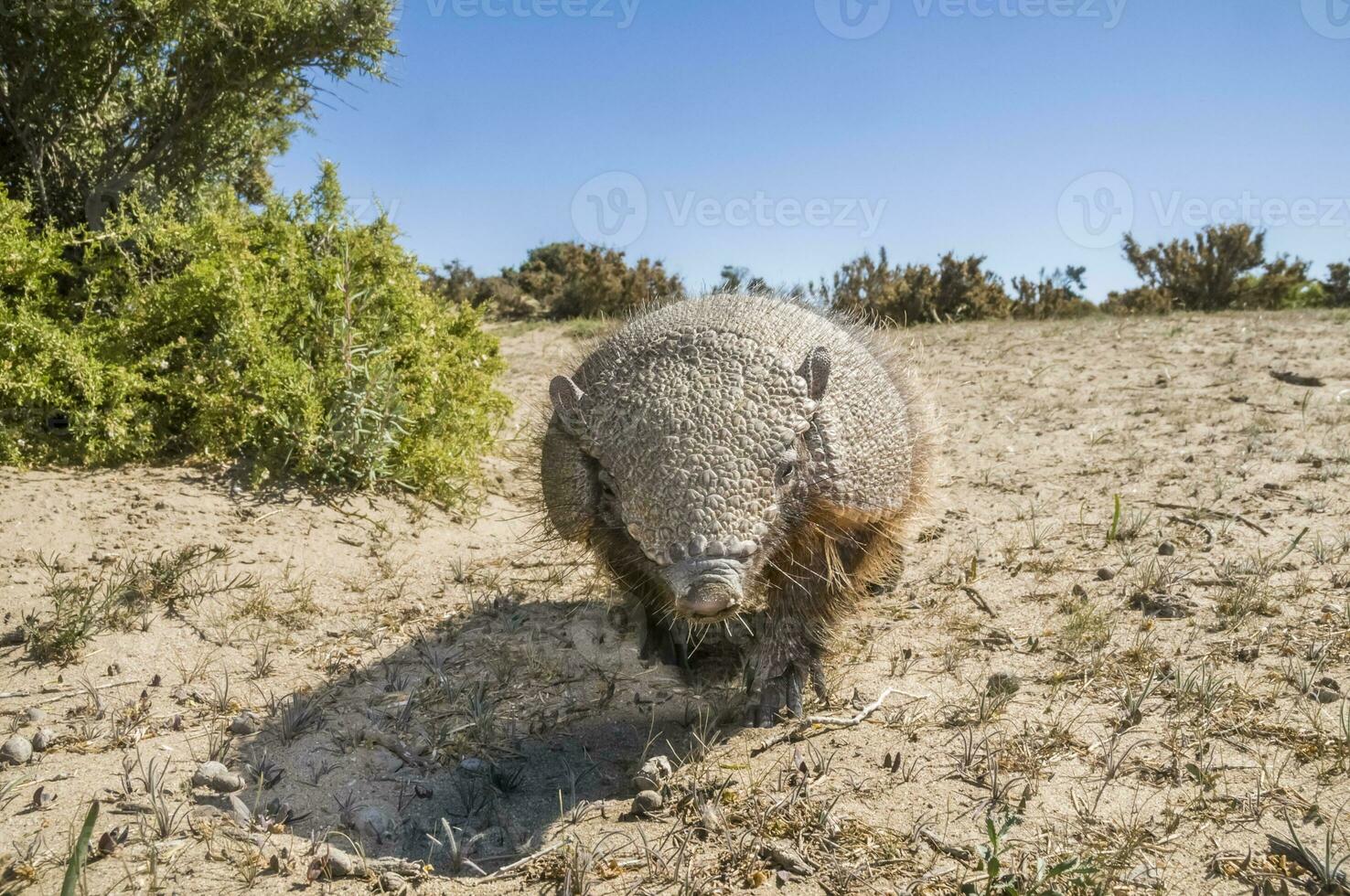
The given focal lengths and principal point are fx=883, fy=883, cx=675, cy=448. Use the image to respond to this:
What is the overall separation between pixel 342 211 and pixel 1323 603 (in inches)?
257

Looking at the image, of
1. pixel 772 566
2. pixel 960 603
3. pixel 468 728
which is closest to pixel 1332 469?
pixel 960 603

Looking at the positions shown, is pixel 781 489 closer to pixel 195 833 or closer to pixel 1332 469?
pixel 195 833

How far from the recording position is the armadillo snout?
283cm

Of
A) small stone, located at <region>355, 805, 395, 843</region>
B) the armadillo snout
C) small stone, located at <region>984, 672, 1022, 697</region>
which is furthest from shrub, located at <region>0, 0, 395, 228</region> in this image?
small stone, located at <region>984, 672, 1022, 697</region>

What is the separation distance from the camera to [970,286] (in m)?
15.4

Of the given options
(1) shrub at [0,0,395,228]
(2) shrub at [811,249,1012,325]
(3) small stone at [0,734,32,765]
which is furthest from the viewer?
(2) shrub at [811,249,1012,325]

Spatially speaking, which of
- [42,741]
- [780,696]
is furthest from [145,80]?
[780,696]

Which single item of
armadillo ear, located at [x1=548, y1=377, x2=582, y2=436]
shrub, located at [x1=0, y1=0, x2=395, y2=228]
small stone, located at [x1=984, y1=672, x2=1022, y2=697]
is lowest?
small stone, located at [x1=984, y1=672, x2=1022, y2=697]

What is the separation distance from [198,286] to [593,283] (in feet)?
34.0

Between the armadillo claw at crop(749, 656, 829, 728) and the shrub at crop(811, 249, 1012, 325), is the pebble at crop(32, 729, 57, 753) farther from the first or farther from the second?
the shrub at crop(811, 249, 1012, 325)

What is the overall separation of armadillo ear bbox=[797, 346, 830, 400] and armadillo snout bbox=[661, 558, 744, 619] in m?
0.83

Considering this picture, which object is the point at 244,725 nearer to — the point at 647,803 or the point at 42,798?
the point at 42,798

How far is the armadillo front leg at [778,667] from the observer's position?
376cm

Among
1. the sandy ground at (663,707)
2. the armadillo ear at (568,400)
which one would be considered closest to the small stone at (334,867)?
the sandy ground at (663,707)
